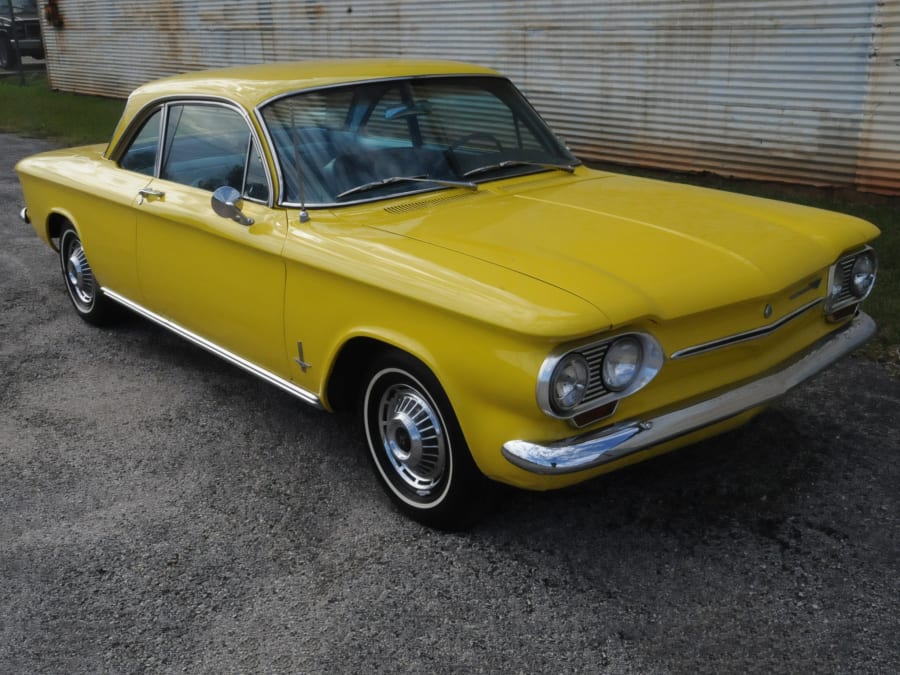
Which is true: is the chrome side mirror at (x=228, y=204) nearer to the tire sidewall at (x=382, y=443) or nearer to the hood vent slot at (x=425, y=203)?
the hood vent slot at (x=425, y=203)

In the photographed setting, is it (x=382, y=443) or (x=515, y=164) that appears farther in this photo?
(x=515, y=164)

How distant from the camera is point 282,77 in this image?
4.20 m

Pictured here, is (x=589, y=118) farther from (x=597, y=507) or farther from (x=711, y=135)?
(x=597, y=507)

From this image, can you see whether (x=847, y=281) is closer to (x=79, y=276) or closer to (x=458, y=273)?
(x=458, y=273)

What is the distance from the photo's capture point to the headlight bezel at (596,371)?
9.26 feet

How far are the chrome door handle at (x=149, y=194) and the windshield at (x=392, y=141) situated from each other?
0.83 meters

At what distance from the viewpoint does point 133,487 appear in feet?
12.8

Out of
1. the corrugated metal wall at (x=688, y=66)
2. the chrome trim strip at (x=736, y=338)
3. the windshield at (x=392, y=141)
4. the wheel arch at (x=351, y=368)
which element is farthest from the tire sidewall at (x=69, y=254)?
the corrugated metal wall at (x=688, y=66)

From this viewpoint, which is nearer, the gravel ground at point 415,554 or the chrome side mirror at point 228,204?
the gravel ground at point 415,554

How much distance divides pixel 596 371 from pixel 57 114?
14703 millimetres

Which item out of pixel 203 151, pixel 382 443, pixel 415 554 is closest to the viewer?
pixel 415 554

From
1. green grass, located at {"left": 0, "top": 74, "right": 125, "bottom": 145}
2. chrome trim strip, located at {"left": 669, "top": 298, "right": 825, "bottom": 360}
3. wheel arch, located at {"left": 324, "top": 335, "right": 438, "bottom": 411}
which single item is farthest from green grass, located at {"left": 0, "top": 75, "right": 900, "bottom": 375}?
wheel arch, located at {"left": 324, "top": 335, "right": 438, "bottom": 411}

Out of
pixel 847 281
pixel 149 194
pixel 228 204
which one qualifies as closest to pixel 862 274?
pixel 847 281

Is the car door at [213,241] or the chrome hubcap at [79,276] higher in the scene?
the car door at [213,241]
